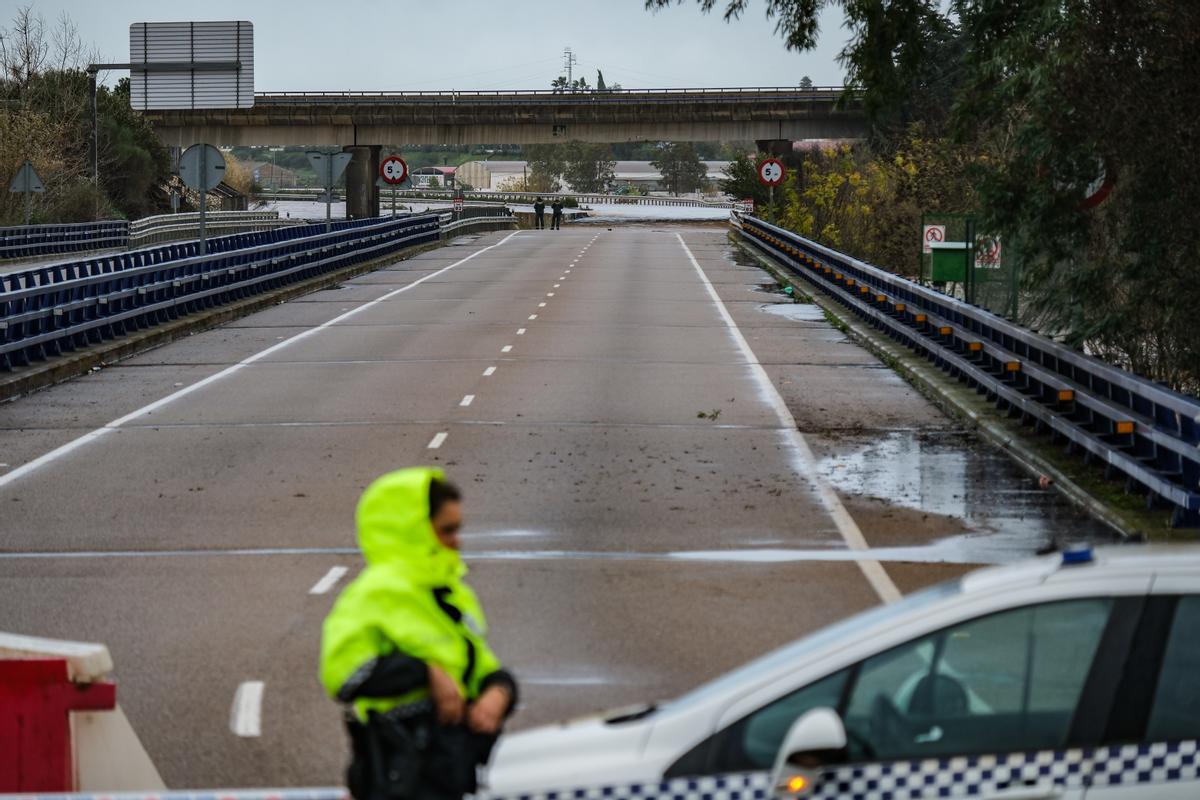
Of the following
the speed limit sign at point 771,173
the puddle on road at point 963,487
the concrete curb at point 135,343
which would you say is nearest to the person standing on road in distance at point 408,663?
the puddle on road at point 963,487

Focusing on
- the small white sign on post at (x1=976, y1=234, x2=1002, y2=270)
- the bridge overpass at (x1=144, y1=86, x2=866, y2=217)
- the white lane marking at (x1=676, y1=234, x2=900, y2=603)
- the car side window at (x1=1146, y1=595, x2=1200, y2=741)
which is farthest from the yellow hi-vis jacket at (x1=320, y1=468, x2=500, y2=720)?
the bridge overpass at (x1=144, y1=86, x2=866, y2=217)

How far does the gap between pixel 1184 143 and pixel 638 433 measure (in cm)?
639

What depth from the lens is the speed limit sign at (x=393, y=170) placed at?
57062mm

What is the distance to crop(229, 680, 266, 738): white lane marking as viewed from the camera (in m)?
8.57

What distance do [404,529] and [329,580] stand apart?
7.04m

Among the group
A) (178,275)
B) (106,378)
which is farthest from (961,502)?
(178,275)

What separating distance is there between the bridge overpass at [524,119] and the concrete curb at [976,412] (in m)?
62.6

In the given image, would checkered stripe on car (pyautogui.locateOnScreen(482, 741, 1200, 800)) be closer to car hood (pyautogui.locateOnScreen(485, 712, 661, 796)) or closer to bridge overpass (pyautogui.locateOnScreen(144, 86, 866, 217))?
car hood (pyautogui.locateOnScreen(485, 712, 661, 796))

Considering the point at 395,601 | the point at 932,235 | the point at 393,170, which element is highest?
the point at 393,170

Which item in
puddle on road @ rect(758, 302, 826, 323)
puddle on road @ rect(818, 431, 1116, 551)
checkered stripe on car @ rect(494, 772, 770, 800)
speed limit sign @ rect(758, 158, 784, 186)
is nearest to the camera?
checkered stripe on car @ rect(494, 772, 770, 800)

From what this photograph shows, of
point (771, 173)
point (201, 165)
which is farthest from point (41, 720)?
point (771, 173)

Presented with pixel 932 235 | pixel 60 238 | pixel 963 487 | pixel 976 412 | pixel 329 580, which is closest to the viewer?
pixel 329 580

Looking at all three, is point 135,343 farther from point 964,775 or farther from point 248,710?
point 964,775

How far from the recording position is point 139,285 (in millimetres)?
29391
